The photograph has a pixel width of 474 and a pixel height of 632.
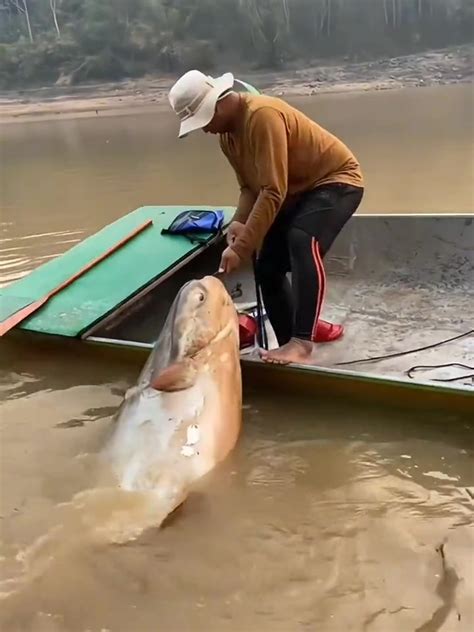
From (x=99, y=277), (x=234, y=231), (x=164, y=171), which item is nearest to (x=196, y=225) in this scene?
(x=99, y=277)

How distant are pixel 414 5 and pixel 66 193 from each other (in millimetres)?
36044

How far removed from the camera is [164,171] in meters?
14.1

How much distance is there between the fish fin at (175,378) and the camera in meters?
3.77

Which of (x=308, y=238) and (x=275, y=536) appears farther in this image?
(x=308, y=238)

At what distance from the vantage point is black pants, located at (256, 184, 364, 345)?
448 centimetres

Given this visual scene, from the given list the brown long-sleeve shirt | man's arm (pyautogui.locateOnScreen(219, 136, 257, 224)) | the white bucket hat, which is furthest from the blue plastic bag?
the white bucket hat

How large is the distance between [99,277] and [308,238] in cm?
162

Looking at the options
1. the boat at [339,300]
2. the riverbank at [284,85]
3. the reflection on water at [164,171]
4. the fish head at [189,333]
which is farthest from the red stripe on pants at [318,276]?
the riverbank at [284,85]

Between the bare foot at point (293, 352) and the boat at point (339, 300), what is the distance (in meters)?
0.09

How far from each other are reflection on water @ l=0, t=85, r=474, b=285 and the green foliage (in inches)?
658

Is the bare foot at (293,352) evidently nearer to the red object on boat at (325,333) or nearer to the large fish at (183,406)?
the large fish at (183,406)

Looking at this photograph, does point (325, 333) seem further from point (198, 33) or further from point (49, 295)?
point (198, 33)

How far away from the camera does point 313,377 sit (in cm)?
414

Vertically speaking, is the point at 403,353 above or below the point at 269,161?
below
